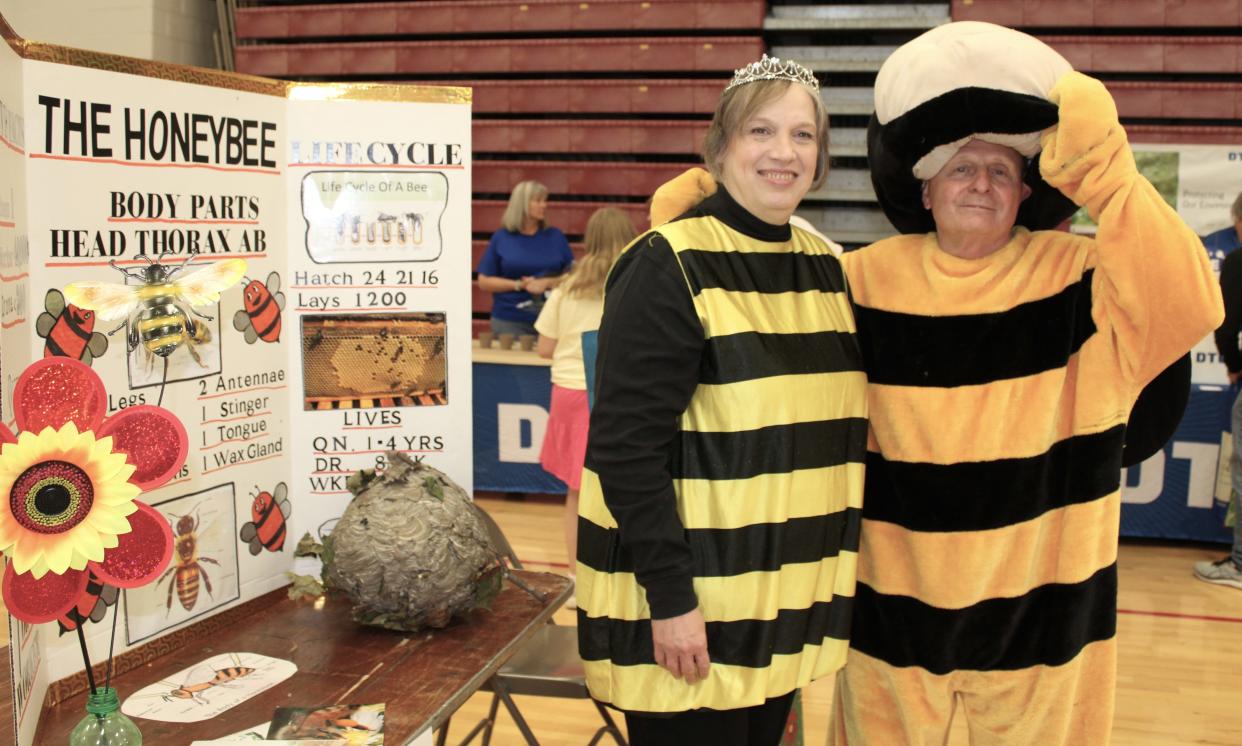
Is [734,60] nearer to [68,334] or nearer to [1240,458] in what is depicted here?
[1240,458]

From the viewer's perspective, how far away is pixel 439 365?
1942mm

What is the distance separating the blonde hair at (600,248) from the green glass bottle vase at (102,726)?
2.57 m

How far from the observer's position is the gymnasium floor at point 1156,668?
2900 mm

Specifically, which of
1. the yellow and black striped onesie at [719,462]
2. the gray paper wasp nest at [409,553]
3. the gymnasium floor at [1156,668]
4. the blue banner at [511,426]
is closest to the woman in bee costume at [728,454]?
the yellow and black striped onesie at [719,462]

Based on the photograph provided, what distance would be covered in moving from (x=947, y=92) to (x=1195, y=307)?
0.44 metres

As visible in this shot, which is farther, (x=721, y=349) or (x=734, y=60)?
(x=734, y=60)

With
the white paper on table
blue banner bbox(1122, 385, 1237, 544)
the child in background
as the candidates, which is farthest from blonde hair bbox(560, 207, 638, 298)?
blue banner bbox(1122, 385, 1237, 544)

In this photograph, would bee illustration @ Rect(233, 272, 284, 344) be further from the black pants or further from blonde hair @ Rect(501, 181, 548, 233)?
blonde hair @ Rect(501, 181, 548, 233)

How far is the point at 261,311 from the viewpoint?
1.76 meters

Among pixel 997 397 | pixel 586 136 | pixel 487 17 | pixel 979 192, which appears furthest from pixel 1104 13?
pixel 997 397

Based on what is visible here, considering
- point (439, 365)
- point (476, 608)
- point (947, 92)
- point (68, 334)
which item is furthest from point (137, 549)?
point (947, 92)

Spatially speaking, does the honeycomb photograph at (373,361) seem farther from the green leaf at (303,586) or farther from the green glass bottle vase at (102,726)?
the green glass bottle vase at (102,726)

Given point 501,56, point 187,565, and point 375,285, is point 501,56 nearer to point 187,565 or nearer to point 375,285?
point 375,285

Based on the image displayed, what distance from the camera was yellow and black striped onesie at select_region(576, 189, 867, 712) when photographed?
4.43 ft
